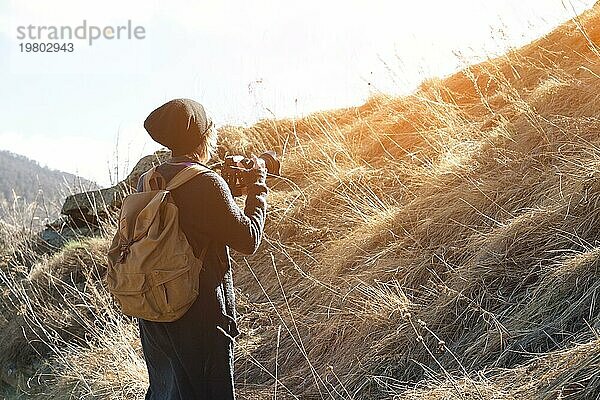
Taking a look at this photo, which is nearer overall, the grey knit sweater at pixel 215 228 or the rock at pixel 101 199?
the grey knit sweater at pixel 215 228

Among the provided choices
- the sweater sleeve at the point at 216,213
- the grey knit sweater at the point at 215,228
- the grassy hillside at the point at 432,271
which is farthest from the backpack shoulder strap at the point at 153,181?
the grassy hillside at the point at 432,271

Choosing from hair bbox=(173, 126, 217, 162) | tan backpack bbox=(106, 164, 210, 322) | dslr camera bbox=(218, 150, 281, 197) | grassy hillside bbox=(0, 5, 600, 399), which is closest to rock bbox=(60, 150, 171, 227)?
grassy hillside bbox=(0, 5, 600, 399)

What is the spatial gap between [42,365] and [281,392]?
3166mm

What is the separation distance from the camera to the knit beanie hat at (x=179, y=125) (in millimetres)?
2609

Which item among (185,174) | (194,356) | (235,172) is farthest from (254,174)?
(194,356)

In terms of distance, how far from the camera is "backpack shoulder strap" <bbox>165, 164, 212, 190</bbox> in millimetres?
2539

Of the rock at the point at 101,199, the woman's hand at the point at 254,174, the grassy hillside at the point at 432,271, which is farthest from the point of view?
the rock at the point at 101,199

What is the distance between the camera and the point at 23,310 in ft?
22.5

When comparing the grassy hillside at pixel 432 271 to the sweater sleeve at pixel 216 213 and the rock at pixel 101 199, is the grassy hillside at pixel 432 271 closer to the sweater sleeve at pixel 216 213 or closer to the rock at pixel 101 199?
the sweater sleeve at pixel 216 213

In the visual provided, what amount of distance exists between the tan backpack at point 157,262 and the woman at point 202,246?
1.9 inches

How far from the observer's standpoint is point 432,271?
379cm

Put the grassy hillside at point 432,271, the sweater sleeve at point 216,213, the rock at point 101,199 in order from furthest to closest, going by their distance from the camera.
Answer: the rock at point 101,199
the grassy hillside at point 432,271
the sweater sleeve at point 216,213

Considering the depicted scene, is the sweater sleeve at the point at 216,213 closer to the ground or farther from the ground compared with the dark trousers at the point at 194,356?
farther from the ground

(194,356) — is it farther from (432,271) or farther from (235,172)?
(432,271)
